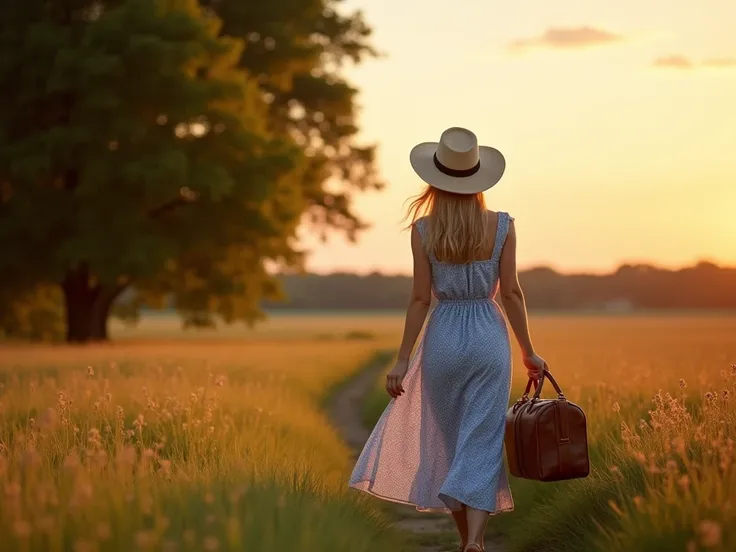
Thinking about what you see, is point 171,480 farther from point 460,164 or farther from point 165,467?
point 460,164

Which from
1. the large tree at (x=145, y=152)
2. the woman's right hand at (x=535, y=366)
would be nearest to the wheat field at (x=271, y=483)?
the woman's right hand at (x=535, y=366)

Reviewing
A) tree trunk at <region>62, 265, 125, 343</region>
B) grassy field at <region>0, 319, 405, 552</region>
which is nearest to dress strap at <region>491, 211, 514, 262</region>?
grassy field at <region>0, 319, 405, 552</region>

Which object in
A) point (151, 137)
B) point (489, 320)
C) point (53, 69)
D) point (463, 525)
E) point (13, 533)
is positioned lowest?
point (463, 525)

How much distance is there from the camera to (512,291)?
19.1 ft

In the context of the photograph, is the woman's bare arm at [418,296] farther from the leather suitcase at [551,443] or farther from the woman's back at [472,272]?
the leather suitcase at [551,443]

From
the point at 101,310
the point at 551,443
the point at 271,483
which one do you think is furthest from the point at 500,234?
the point at 101,310

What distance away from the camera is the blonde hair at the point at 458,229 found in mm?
5742

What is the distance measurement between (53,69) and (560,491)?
16.9 meters

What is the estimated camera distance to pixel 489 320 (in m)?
5.86

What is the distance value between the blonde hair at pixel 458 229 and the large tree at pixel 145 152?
Result: 14177 mm

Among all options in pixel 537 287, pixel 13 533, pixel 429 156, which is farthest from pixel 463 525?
pixel 537 287

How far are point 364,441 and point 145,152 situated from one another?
10.6 m

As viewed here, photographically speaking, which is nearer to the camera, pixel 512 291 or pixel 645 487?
pixel 645 487

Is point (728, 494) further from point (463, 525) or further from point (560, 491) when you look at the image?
point (560, 491)
